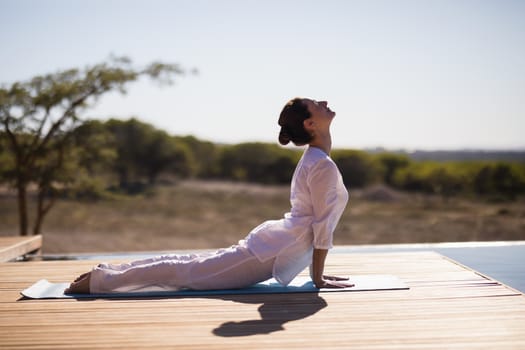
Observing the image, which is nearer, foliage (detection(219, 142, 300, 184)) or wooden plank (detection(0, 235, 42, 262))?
wooden plank (detection(0, 235, 42, 262))

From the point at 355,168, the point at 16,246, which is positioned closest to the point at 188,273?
the point at 16,246

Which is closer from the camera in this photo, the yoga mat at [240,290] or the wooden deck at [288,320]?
the wooden deck at [288,320]

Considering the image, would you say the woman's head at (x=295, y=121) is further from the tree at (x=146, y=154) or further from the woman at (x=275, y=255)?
the tree at (x=146, y=154)

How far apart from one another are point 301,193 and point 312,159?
0.19 meters

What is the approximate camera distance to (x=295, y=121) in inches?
114

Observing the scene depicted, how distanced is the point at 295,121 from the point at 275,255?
2.25ft

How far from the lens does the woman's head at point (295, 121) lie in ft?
9.47

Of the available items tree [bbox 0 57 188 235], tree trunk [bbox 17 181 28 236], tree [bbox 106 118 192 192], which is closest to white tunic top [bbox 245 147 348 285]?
tree [bbox 0 57 188 235]

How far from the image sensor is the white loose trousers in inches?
115

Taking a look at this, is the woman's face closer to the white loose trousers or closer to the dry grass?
the white loose trousers

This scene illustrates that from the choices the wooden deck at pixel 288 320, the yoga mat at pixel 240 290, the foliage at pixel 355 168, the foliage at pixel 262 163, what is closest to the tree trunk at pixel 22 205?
the wooden deck at pixel 288 320

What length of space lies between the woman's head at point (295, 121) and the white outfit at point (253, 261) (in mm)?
81

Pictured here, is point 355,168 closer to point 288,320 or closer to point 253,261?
point 253,261

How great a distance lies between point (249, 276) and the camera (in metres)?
2.96
